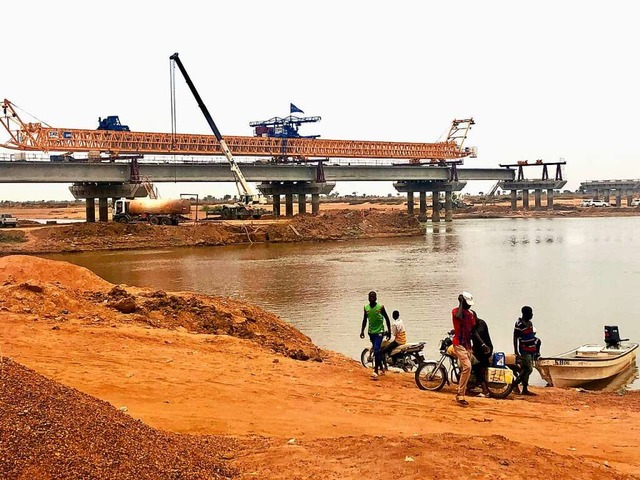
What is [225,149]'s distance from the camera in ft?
240

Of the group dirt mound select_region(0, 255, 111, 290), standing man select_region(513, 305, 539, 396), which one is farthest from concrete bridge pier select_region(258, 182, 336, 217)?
standing man select_region(513, 305, 539, 396)

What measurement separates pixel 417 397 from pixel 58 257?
4042cm

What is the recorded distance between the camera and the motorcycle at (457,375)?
1095cm

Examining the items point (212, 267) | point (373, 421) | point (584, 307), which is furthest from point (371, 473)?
point (212, 267)

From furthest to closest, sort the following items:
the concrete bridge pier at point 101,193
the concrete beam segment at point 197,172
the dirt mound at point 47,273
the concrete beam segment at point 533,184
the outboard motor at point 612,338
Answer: the concrete beam segment at point 533,184 < the concrete bridge pier at point 101,193 < the concrete beam segment at point 197,172 < the dirt mound at point 47,273 < the outboard motor at point 612,338

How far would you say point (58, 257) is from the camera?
152 ft

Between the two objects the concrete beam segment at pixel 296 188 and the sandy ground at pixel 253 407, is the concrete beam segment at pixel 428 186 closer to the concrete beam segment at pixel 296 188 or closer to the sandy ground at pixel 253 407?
the concrete beam segment at pixel 296 188

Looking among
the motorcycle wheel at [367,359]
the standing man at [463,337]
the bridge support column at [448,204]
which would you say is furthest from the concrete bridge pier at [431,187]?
the standing man at [463,337]

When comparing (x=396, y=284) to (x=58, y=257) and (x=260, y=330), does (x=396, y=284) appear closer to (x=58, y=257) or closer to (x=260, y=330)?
(x=260, y=330)

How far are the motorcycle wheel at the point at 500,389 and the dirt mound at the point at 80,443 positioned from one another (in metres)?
5.44

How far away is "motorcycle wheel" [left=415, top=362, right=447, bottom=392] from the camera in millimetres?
11469

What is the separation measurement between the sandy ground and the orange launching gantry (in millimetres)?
52542


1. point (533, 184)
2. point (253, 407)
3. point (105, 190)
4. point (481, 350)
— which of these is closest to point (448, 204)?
point (533, 184)

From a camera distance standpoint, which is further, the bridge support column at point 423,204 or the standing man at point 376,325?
the bridge support column at point 423,204
